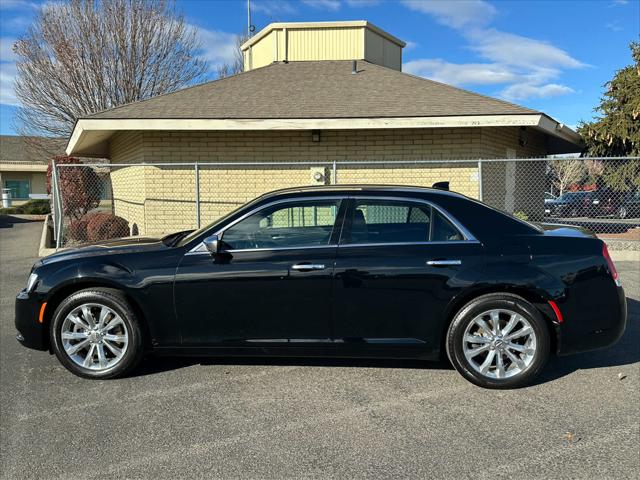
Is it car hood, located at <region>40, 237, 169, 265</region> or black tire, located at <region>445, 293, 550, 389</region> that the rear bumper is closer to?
black tire, located at <region>445, 293, 550, 389</region>

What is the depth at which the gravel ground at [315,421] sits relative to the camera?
2.78 m

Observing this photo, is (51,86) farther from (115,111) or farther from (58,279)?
(58,279)

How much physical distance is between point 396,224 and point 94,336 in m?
2.65

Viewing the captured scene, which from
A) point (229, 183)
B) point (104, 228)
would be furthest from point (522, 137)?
point (104, 228)

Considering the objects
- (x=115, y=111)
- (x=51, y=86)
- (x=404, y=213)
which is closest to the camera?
(x=404, y=213)

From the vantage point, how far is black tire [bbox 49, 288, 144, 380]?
3.93m

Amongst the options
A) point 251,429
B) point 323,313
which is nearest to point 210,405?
point 251,429

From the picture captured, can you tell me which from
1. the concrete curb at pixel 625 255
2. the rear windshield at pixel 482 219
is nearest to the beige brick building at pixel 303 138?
the concrete curb at pixel 625 255

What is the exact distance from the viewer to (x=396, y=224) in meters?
4.13

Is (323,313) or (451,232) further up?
(451,232)

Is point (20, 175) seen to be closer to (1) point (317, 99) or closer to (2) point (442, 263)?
(1) point (317, 99)

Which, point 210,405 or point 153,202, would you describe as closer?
point 210,405

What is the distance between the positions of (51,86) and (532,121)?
19.8m

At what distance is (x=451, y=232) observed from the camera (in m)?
3.95
